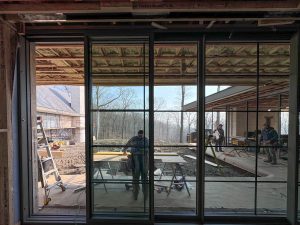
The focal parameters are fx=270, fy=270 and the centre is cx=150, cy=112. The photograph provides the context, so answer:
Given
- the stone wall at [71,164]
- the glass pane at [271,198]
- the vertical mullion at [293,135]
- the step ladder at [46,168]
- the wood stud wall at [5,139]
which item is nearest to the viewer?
the wood stud wall at [5,139]

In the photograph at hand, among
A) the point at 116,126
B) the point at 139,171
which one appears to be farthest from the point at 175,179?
the point at 116,126

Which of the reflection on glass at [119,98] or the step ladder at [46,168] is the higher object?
the reflection on glass at [119,98]

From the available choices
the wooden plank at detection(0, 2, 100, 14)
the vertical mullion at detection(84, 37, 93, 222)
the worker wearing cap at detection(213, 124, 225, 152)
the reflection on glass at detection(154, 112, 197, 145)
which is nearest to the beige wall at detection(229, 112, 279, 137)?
the worker wearing cap at detection(213, 124, 225, 152)

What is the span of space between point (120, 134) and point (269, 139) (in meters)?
2.45

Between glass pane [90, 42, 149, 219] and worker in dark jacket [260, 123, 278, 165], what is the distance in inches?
77.1

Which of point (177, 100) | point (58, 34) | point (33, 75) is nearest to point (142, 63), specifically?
point (177, 100)

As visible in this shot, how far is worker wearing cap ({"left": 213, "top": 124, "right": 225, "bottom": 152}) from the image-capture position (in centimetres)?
464

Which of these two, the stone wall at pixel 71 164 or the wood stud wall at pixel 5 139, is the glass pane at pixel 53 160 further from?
the wood stud wall at pixel 5 139

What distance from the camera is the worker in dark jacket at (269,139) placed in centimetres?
443

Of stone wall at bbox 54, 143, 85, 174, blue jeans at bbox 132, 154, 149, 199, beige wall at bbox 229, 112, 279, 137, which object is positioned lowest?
stone wall at bbox 54, 143, 85, 174

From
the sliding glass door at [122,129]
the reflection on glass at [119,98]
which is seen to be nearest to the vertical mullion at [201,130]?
the sliding glass door at [122,129]

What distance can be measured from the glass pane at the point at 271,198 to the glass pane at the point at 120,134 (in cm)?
195

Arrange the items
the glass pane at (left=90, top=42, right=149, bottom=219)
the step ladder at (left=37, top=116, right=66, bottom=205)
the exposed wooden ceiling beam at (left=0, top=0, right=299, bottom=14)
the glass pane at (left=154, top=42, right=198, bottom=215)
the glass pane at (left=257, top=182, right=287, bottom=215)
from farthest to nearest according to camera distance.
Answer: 1. the step ladder at (left=37, top=116, right=66, bottom=205)
2. the glass pane at (left=154, top=42, right=198, bottom=215)
3. the glass pane at (left=257, top=182, right=287, bottom=215)
4. the glass pane at (left=90, top=42, right=149, bottom=219)
5. the exposed wooden ceiling beam at (left=0, top=0, right=299, bottom=14)

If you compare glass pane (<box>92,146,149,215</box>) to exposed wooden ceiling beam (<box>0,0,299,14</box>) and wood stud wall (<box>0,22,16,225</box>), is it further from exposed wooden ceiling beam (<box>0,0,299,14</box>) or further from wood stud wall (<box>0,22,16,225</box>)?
exposed wooden ceiling beam (<box>0,0,299,14</box>)
